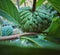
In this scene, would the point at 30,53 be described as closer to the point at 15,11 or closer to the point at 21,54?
the point at 21,54

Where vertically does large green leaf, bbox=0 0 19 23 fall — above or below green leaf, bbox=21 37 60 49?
above

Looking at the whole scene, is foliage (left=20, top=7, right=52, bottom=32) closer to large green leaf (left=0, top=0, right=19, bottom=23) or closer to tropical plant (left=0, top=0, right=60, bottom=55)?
tropical plant (left=0, top=0, right=60, bottom=55)

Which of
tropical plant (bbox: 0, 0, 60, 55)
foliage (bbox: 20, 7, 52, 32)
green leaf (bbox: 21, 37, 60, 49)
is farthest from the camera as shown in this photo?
foliage (bbox: 20, 7, 52, 32)

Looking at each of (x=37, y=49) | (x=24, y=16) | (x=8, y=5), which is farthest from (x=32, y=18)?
(x=37, y=49)

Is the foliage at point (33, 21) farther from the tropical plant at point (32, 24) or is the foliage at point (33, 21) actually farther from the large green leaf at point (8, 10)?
the large green leaf at point (8, 10)

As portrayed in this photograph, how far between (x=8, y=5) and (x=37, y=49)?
1.01ft

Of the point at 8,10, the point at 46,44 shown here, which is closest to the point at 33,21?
the point at 8,10

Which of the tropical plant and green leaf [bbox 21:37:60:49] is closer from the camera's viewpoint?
green leaf [bbox 21:37:60:49]

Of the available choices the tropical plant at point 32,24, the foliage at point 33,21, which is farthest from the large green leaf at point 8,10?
the foliage at point 33,21

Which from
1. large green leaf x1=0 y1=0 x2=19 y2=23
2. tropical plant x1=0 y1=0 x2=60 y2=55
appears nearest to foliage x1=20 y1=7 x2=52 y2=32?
tropical plant x1=0 y1=0 x2=60 y2=55

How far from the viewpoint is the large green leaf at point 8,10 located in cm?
41

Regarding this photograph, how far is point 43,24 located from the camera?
1.78ft

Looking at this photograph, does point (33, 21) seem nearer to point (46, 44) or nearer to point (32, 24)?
point (32, 24)

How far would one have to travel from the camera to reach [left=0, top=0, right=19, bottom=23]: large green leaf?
0.41 metres
